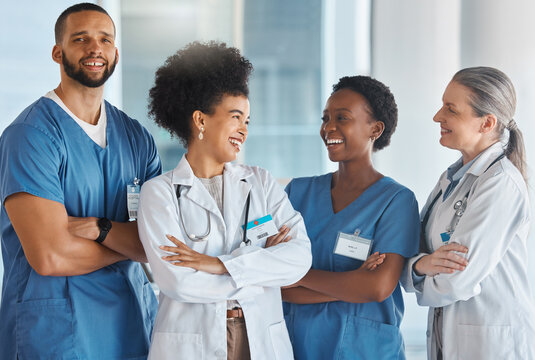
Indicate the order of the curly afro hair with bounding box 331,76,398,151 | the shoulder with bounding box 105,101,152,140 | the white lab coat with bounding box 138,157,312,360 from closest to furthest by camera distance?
the white lab coat with bounding box 138,157,312,360 < the shoulder with bounding box 105,101,152,140 < the curly afro hair with bounding box 331,76,398,151

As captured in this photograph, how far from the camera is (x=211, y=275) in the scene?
154 centimetres

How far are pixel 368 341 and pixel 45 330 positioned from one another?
1033 millimetres

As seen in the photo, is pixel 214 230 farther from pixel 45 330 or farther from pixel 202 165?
pixel 45 330

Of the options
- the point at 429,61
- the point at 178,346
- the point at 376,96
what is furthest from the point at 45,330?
the point at 429,61

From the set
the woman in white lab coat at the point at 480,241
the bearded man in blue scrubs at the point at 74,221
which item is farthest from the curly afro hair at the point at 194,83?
the woman in white lab coat at the point at 480,241

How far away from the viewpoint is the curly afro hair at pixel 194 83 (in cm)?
175

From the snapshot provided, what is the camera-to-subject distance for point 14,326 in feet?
5.71

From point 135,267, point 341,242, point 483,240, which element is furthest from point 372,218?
point 135,267

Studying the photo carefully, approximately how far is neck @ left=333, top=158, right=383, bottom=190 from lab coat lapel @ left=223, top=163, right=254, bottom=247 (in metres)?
0.45

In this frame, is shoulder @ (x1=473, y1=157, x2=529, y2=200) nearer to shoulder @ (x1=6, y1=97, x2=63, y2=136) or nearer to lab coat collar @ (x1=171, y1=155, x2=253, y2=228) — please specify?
lab coat collar @ (x1=171, y1=155, x2=253, y2=228)

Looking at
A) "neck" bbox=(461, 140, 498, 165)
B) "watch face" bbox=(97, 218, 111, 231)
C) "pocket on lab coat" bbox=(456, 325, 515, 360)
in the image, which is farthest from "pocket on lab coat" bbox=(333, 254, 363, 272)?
"watch face" bbox=(97, 218, 111, 231)

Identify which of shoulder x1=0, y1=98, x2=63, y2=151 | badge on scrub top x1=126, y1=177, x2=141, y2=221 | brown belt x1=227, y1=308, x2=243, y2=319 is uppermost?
shoulder x1=0, y1=98, x2=63, y2=151

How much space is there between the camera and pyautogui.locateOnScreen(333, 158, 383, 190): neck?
205 cm

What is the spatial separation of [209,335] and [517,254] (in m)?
1.02
